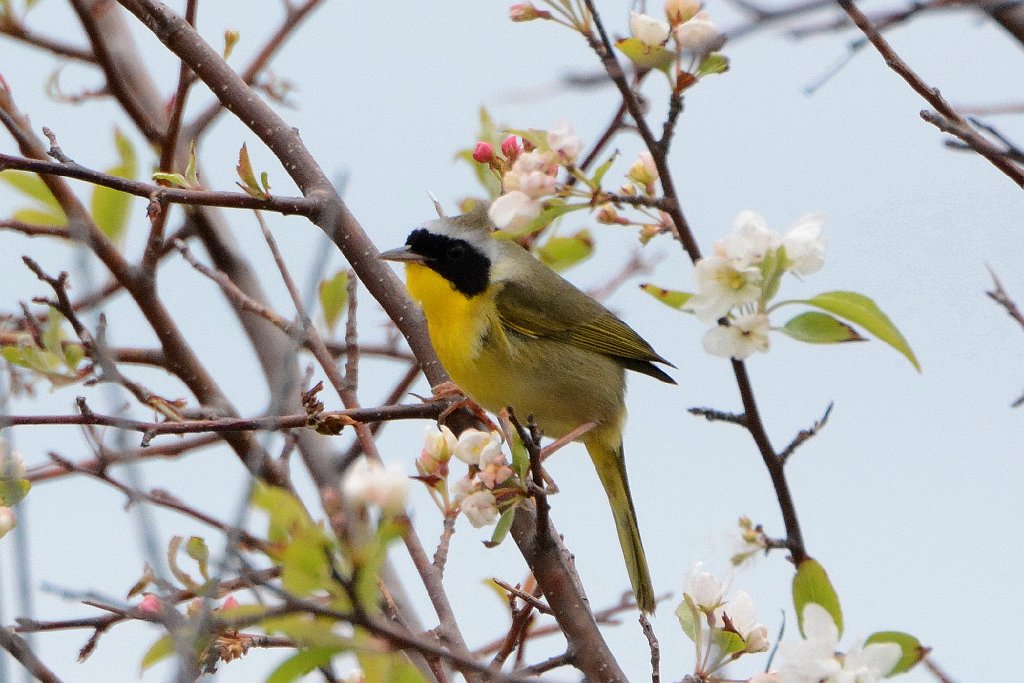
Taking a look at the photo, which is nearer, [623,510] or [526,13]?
[526,13]

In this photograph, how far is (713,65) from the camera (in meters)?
1.37

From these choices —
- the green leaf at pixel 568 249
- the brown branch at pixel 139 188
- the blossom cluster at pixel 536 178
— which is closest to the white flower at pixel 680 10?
the blossom cluster at pixel 536 178

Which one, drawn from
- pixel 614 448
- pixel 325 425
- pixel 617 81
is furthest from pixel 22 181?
pixel 617 81

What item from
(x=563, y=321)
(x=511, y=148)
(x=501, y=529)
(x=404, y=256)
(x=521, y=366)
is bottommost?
(x=501, y=529)

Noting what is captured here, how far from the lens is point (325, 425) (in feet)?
6.41

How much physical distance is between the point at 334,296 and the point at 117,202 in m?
0.60

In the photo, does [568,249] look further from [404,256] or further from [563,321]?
[404,256]

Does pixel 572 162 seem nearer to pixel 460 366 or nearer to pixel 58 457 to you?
pixel 58 457

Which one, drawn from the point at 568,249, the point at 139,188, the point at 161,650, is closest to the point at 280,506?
the point at 161,650

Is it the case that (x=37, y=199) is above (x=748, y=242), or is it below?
above

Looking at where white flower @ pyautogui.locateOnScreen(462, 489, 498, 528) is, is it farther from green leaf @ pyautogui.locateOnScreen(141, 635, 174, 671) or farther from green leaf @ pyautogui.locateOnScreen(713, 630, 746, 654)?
green leaf @ pyautogui.locateOnScreen(141, 635, 174, 671)

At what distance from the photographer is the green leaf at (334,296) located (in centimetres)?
303

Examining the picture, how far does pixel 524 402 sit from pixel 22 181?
1.39 m

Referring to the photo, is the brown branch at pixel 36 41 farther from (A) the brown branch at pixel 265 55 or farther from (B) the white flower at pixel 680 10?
(B) the white flower at pixel 680 10
